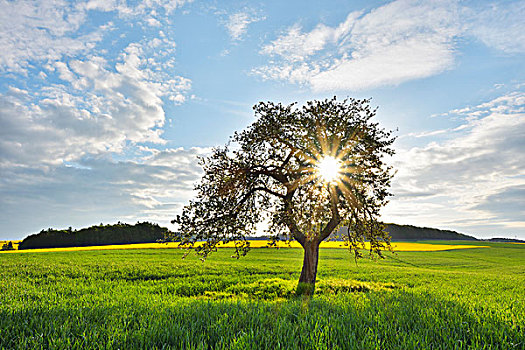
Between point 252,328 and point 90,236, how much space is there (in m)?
68.3

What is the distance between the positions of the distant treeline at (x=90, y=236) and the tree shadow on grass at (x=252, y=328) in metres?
55.7

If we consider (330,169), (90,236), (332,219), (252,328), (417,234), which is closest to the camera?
(252,328)

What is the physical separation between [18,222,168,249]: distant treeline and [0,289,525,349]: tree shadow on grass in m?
55.7

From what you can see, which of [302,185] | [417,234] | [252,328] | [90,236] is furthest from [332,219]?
[417,234]

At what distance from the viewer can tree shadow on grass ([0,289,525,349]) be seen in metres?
5.75

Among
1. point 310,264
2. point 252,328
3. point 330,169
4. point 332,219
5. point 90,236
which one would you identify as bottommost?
point 252,328

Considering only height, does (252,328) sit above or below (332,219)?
below

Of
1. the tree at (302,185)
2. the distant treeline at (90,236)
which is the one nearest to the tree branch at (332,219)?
the tree at (302,185)

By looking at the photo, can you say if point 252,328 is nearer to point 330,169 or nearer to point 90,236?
point 330,169

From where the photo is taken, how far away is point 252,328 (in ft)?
21.6

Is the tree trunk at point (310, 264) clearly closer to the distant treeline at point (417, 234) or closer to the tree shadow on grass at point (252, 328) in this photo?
the tree shadow on grass at point (252, 328)

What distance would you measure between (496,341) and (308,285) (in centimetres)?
981

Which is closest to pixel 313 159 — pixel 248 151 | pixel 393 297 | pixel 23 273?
pixel 248 151

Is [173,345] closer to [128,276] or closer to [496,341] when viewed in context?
[496,341]
